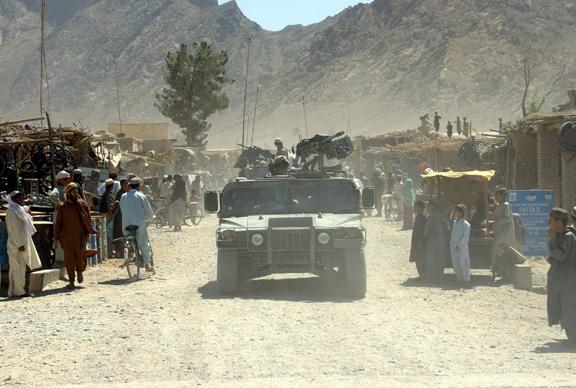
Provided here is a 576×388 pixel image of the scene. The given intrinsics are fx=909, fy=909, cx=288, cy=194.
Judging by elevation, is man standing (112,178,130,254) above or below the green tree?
below

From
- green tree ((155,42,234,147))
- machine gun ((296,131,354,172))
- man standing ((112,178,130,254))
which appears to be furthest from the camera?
green tree ((155,42,234,147))

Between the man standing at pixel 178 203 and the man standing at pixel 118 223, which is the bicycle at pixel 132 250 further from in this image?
the man standing at pixel 178 203

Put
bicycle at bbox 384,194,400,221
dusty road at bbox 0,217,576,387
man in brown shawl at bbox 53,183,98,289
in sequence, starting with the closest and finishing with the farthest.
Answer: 1. dusty road at bbox 0,217,576,387
2. man in brown shawl at bbox 53,183,98,289
3. bicycle at bbox 384,194,400,221

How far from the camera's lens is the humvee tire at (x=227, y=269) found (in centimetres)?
1234

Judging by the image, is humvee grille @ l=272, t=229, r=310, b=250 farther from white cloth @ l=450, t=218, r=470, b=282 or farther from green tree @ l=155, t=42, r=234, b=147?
green tree @ l=155, t=42, r=234, b=147

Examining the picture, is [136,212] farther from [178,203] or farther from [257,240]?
[178,203]

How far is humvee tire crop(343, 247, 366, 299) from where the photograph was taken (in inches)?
479

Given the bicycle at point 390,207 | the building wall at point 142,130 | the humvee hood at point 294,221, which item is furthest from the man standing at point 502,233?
the building wall at point 142,130

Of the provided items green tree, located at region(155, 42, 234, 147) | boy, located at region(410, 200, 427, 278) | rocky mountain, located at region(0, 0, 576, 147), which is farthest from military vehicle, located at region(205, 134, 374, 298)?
rocky mountain, located at region(0, 0, 576, 147)

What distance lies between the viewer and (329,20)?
178 metres

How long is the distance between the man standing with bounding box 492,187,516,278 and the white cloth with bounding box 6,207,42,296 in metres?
7.08

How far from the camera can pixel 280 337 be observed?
927 centimetres

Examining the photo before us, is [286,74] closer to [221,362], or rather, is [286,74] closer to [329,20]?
[329,20]

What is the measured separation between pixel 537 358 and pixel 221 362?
2.90m
